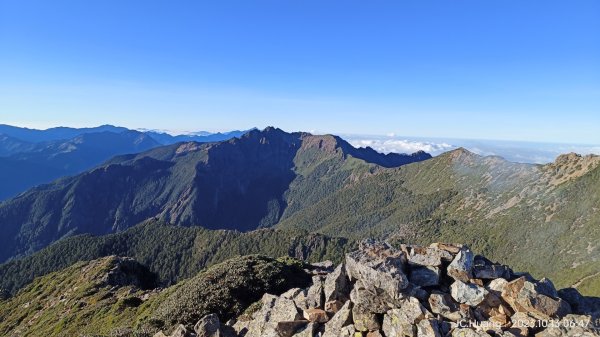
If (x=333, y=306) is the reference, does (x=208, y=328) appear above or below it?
below

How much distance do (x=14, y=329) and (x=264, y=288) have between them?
100 m

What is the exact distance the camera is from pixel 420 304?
24125 millimetres

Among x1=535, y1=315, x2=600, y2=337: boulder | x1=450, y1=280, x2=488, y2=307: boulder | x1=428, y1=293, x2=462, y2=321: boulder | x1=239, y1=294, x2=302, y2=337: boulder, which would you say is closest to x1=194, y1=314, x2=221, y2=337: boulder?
x1=239, y1=294, x2=302, y2=337: boulder

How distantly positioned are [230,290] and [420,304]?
2627cm

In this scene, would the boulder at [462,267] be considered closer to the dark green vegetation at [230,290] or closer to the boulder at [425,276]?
the boulder at [425,276]

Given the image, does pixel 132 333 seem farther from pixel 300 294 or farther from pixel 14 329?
pixel 14 329

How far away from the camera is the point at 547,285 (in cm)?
2677

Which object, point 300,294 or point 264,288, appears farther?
point 264,288

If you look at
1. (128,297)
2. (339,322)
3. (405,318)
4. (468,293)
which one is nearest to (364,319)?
(339,322)

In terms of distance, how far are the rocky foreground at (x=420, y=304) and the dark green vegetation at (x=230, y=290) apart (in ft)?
30.8

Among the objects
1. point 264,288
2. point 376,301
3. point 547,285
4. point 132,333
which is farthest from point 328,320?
point 132,333

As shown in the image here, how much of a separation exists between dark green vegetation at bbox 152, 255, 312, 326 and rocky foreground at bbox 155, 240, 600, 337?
9.40 m

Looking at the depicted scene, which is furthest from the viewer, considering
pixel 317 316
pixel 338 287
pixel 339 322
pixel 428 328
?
pixel 338 287

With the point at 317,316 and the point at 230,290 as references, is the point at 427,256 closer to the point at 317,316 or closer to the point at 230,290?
the point at 317,316
